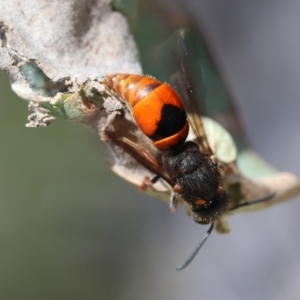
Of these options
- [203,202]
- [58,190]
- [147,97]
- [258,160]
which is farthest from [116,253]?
[147,97]

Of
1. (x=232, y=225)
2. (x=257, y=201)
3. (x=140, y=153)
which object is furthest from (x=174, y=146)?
(x=232, y=225)

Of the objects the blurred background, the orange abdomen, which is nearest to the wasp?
the orange abdomen

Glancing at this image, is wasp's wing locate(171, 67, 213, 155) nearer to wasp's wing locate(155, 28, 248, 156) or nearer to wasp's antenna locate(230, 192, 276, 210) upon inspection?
wasp's wing locate(155, 28, 248, 156)

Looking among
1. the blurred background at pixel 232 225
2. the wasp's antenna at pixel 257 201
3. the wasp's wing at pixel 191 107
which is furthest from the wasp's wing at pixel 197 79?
the blurred background at pixel 232 225

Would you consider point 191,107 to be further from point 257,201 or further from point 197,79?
point 257,201

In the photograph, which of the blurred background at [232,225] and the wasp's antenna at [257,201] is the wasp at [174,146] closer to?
the wasp's antenna at [257,201]
